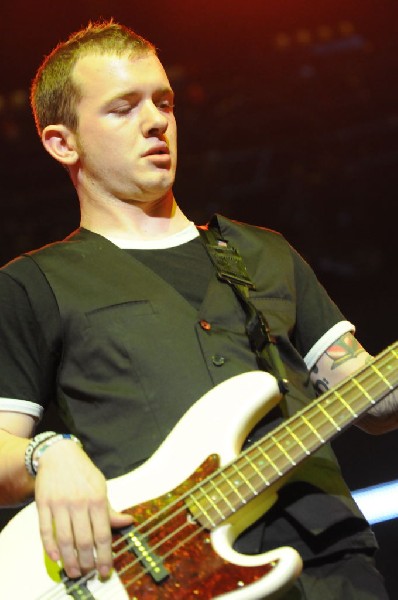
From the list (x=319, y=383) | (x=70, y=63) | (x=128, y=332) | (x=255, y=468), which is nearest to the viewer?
(x=255, y=468)

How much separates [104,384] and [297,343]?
1.70 feet

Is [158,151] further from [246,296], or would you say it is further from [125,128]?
[246,296]

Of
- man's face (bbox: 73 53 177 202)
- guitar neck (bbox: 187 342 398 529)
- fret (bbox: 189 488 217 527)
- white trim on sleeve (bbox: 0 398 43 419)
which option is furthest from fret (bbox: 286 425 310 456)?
man's face (bbox: 73 53 177 202)

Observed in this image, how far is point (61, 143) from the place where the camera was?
241 centimetres

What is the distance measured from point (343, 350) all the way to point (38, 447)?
0.78 metres

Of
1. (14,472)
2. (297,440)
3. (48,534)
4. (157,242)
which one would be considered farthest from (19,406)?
(297,440)

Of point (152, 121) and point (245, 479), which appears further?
point (152, 121)

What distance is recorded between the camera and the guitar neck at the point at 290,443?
5.73 feet

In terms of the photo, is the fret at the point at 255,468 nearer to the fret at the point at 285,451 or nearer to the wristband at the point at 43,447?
the fret at the point at 285,451

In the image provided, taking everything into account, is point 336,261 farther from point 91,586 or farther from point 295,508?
point 91,586

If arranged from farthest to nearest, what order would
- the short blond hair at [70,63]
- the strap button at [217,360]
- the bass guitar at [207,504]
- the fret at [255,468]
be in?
the short blond hair at [70,63], the strap button at [217,360], the fret at [255,468], the bass guitar at [207,504]

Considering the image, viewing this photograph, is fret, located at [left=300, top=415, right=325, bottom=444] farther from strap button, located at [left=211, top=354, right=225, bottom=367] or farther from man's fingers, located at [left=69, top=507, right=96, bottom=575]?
man's fingers, located at [left=69, top=507, right=96, bottom=575]

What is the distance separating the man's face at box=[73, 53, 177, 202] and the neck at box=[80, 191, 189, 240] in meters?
0.02

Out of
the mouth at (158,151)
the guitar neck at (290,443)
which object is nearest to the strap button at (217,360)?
the guitar neck at (290,443)
